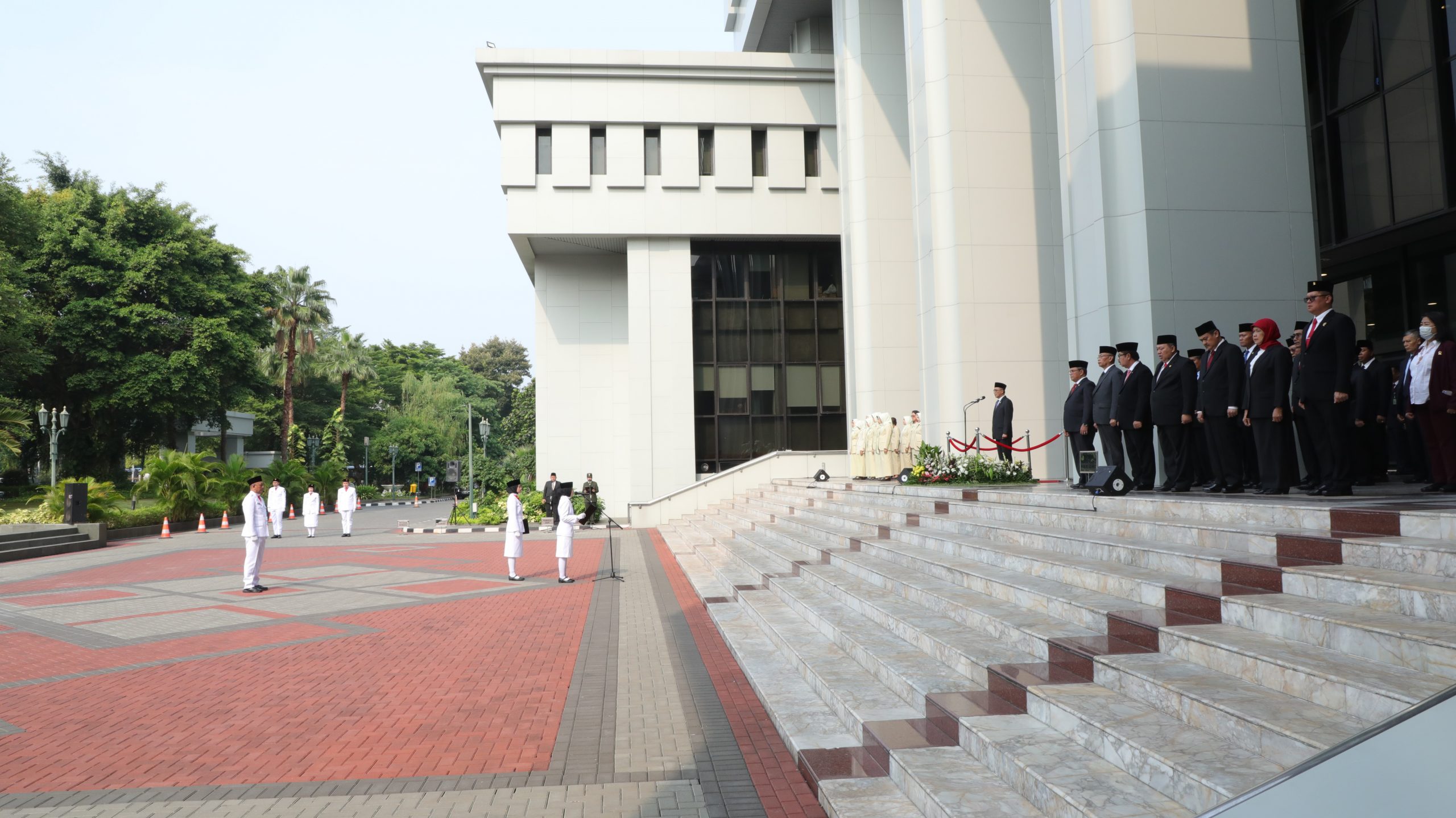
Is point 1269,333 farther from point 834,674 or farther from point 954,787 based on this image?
point 954,787

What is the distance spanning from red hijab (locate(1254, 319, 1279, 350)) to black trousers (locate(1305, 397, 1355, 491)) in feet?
2.23

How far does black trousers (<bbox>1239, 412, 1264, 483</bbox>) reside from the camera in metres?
9.53

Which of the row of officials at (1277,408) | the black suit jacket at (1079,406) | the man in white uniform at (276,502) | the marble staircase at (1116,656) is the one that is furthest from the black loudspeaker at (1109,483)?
the man in white uniform at (276,502)

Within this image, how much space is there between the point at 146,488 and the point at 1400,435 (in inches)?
1402

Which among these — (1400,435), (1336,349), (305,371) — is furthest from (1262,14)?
(305,371)

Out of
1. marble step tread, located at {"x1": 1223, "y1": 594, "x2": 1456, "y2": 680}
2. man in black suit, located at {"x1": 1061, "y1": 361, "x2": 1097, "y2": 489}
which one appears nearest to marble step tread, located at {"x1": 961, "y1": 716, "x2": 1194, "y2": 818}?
marble step tread, located at {"x1": 1223, "y1": 594, "x2": 1456, "y2": 680}

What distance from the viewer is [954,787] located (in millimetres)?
4363

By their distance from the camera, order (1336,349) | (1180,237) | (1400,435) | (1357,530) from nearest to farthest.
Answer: (1357,530)
(1336,349)
(1400,435)
(1180,237)

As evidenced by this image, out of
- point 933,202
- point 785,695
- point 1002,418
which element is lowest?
point 785,695

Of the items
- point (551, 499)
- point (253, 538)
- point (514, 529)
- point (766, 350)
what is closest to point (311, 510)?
point (551, 499)

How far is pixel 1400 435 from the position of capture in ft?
37.6

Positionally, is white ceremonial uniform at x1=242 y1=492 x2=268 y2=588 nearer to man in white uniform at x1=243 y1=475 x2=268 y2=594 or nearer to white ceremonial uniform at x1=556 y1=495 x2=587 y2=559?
man in white uniform at x1=243 y1=475 x2=268 y2=594

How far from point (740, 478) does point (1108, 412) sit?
705 inches

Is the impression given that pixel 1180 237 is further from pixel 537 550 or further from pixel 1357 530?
pixel 537 550
